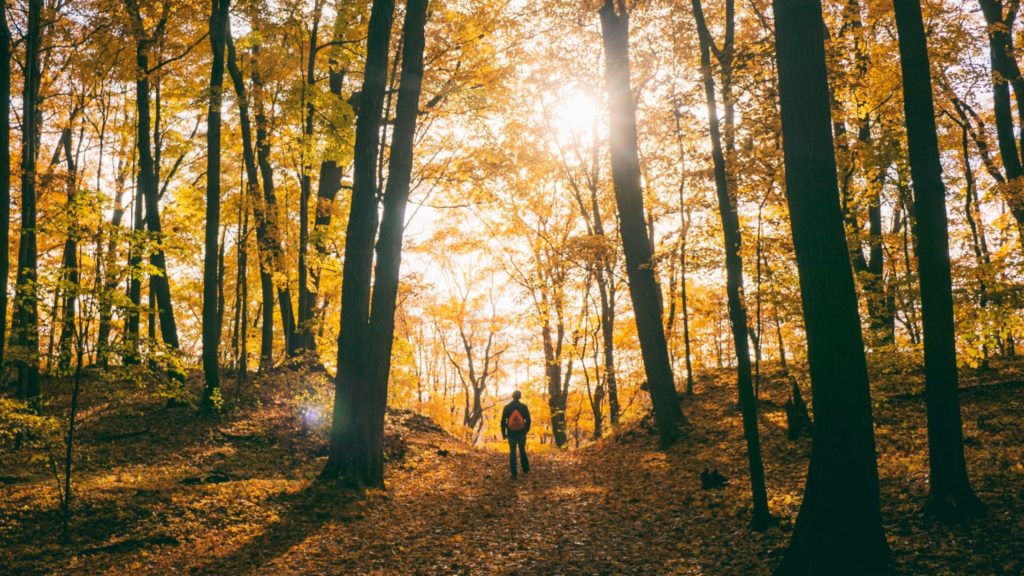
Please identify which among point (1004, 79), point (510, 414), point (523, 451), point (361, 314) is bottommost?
point (523, 451)

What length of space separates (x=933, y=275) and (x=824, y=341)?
192 centimetres

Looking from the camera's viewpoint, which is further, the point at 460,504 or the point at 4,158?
the point at 460,504

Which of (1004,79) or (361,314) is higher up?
(1004,79)

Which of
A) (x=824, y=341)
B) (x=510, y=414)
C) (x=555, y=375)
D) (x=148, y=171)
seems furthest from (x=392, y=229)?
(x=555, y=375)

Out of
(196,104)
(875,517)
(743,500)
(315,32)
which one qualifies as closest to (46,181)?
(196,104)

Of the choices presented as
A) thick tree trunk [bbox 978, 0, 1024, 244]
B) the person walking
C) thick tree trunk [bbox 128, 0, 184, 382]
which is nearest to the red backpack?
the person walking

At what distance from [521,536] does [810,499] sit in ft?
13.0

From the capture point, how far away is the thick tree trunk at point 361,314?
9.43 metres

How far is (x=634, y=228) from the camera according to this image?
12398mm

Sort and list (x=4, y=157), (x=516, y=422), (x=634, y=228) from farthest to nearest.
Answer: (x=634, y=228) < (x=516, y=422) < (x=4, y=157)

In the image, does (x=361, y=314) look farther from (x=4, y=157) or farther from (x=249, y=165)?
(x=249, y=165)

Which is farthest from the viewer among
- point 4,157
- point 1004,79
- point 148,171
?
point 148,171

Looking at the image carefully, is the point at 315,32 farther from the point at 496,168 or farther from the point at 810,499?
the point at 810,499

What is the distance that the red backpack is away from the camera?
11.8 m
